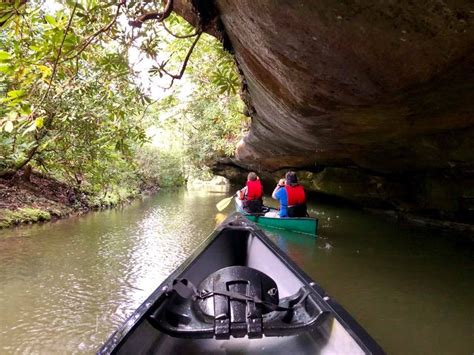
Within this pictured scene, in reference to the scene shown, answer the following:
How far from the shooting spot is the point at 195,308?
2.75 meters

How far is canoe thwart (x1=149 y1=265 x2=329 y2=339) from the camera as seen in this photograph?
94.3 inches

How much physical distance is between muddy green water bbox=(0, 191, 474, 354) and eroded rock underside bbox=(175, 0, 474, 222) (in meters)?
1.97

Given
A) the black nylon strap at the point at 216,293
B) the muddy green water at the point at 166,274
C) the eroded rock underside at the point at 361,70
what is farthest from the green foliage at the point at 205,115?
the black nylon strap at the point at 216,293

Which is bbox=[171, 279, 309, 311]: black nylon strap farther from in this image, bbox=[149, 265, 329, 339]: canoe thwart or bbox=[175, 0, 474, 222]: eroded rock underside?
bbox=[175, 0, 474, 222]: eroded rock underside

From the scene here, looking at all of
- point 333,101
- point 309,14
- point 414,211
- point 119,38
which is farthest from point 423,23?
point 414,211

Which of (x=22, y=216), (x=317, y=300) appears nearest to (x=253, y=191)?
(x=22, y=216)

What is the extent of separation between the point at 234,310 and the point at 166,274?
345 centimetres

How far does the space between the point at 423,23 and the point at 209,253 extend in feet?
10.00

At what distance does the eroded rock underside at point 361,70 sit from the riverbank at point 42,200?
5771 millimetres

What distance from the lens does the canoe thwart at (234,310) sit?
2396 millimetres

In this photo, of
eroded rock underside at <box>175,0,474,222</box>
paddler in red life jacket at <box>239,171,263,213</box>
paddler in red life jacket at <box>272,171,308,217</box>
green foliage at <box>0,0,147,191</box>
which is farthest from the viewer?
paddler in red life jacket at <box>239,171,263,213</box>

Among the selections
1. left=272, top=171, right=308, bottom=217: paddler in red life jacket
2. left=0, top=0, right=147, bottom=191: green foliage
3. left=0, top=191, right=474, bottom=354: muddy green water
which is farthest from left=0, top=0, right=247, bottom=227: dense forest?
left=272, top=171, right=308, bottom=217: paddler in red life jacket

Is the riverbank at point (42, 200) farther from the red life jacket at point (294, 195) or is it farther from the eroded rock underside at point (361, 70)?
the red life jacket at point (294, 195)

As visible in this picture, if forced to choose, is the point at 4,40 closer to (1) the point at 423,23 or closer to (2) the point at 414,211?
(1) the point at 423,23
